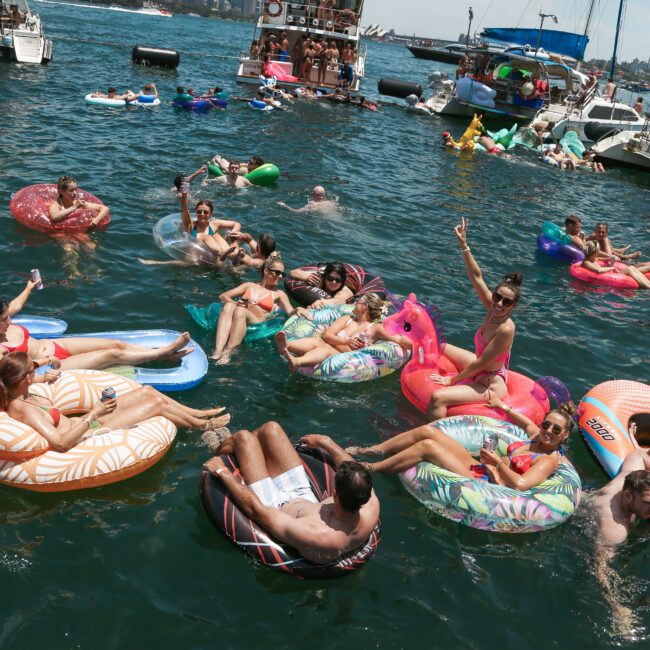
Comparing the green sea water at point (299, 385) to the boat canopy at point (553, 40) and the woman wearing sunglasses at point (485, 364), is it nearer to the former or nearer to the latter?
the woman wearing sunglasses at point (485, 364)

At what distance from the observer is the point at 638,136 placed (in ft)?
82.7

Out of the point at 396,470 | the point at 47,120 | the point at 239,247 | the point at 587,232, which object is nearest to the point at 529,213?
the point at 587,232

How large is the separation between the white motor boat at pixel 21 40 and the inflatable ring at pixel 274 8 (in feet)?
32.8

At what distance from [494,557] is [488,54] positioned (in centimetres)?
3038

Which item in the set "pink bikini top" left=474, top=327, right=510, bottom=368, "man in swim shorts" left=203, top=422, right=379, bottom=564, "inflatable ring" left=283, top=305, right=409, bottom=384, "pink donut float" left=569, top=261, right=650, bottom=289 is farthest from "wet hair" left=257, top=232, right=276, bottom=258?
"pink donut float" left=569, top=261, right=650, bottom=289

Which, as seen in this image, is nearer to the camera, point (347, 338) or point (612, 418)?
point (612, 418)

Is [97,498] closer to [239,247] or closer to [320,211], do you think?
[239,247]

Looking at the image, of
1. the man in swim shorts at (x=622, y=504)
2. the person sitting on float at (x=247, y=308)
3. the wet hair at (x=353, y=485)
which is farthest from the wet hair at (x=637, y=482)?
the person sitting on float at (x=247, y=308)

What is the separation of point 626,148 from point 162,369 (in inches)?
906

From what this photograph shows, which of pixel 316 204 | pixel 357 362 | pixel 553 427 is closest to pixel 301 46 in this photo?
pixel 316 204

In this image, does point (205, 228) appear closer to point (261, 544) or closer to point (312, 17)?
point (261, 544)

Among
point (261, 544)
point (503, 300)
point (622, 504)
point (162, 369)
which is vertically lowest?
point (261, 544)

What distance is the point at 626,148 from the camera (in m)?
24.6

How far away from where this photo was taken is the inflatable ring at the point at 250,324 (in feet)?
27.3
